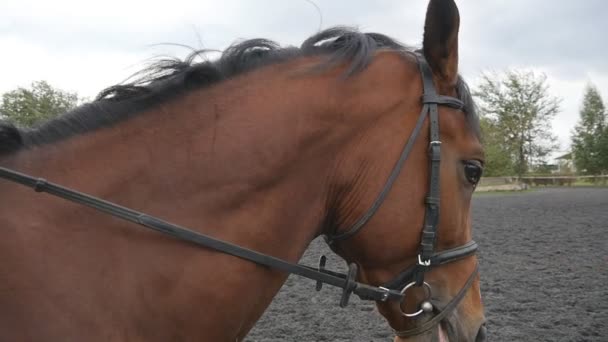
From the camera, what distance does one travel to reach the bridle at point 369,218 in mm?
1384

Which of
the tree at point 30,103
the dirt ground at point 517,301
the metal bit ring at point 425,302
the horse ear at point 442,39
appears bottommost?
the dirt ground at point 517,301

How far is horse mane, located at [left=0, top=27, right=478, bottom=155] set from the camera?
1.52 meters

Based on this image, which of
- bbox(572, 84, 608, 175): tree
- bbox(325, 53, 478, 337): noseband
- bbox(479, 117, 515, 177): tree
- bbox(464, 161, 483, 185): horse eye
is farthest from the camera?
bbox(572, 84, 608, 175): tree

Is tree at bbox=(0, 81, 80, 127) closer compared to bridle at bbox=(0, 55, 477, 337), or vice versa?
bridle at bbox=(0, 55, 477, 337)

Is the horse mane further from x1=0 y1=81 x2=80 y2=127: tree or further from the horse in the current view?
x1=0 y1=81 x2=80 y2=127: tree

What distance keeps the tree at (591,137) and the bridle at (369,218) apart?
53946 millimetres

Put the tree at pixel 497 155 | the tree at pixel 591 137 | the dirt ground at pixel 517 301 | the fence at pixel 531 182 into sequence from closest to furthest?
the dirt ground at pixel 517 301 < the fence at pixel 531 182 < the tree at pixel 497 155 < the tree at pixel 591 137

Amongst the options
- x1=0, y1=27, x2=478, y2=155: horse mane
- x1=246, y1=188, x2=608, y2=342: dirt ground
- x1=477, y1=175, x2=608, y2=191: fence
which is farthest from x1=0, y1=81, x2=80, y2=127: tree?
x1=477, y1=175, x2=608, y2=191: fence

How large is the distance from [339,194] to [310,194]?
0.42ft

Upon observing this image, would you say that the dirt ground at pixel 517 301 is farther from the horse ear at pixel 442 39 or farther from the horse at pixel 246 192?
the horse ear at pixel 442 39

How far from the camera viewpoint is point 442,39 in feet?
5.47

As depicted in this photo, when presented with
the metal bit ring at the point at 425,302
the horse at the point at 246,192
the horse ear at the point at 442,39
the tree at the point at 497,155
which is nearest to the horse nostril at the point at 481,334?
the horse at the point at 246,192

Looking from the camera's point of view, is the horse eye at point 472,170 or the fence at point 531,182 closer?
the horse eye at point 472,170

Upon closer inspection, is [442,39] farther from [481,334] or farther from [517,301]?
[517,301]
